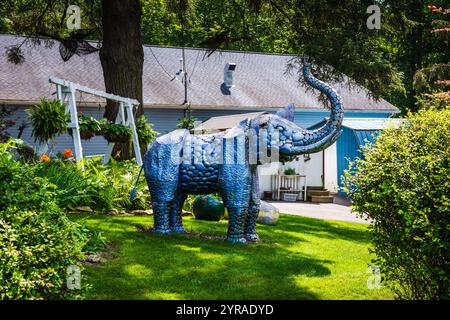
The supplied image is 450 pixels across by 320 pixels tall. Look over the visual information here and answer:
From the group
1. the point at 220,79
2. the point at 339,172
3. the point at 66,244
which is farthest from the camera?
the point at 220,79

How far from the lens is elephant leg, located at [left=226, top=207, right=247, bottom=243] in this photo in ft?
30.7

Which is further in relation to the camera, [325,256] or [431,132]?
[325,256]

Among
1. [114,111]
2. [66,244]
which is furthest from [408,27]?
[66,244]

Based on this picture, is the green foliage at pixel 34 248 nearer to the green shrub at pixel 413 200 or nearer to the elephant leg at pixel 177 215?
the green shrub at pixel 413 200

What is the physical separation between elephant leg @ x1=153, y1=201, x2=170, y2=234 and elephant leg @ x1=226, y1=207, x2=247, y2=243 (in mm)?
1053

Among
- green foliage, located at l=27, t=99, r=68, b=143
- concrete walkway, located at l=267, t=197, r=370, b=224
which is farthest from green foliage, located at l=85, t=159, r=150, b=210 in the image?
concrete walkway, located at l=267, t=197, r=370, b=224

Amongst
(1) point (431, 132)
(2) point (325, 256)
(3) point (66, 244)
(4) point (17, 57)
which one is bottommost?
(2) point (325, 256)

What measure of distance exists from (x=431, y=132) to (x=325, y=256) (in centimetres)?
358

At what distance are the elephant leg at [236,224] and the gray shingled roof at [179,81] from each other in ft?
52.5

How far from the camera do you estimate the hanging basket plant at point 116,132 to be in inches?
596

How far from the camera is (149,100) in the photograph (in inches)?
1072

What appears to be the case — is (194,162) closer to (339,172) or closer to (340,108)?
(340,108)

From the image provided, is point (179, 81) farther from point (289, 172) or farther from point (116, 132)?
point (116, 132)

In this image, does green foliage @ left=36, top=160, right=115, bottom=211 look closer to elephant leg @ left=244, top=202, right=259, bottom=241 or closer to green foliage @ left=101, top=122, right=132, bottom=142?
green foliage @ left=101, top=122, right=132, bottom=142
